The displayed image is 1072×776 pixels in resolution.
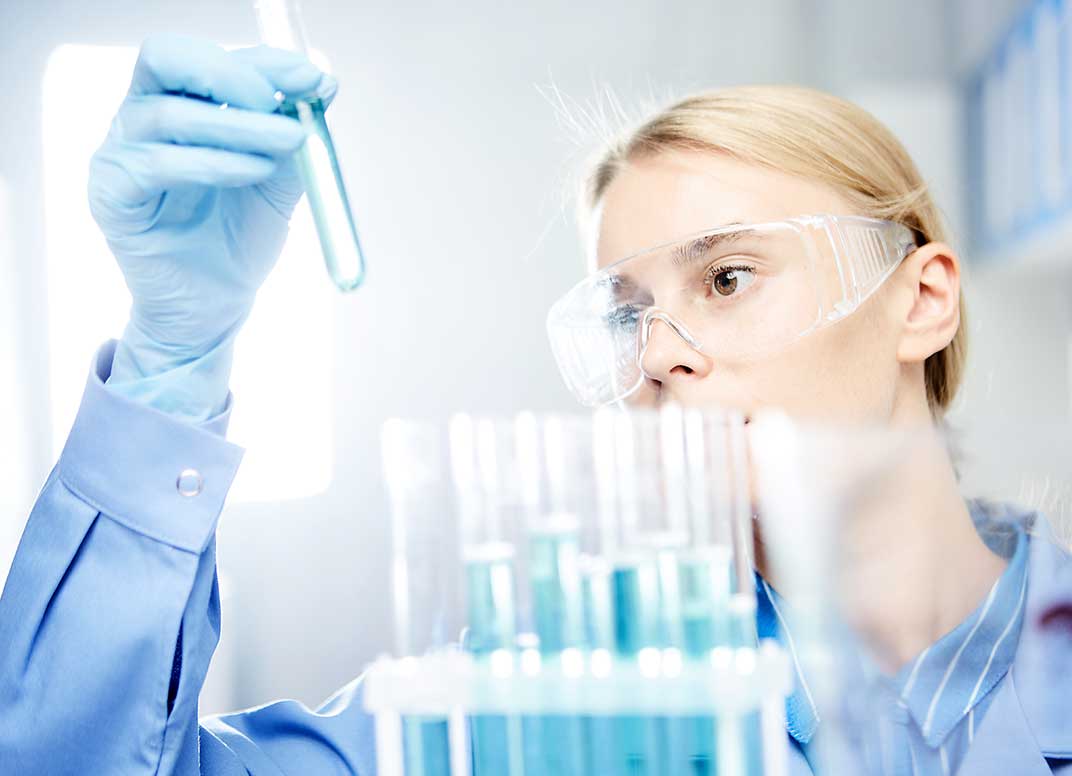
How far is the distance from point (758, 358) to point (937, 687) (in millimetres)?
428

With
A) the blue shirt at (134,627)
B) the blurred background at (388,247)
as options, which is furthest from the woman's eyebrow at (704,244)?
the blurred background at (388,247)

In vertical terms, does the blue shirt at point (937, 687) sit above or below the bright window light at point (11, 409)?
below

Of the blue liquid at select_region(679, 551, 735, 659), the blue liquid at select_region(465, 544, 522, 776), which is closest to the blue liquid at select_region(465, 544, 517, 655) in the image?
the blue liquid at select_region(465, 544, 522, 776)

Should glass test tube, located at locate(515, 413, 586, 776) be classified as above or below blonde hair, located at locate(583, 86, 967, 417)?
below

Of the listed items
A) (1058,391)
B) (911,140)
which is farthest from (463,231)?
(1058,391)

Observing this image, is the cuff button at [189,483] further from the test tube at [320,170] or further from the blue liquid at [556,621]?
the blue liquid at [556,621]

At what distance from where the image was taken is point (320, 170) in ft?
3.15

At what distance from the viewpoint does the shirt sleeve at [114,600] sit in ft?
3.18

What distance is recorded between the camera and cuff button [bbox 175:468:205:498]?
1.00 meters

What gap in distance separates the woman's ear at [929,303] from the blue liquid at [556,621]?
0.81 meters

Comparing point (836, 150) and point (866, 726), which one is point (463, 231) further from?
point (866, 726)

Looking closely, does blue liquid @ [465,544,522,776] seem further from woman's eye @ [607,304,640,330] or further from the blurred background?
the blurred background

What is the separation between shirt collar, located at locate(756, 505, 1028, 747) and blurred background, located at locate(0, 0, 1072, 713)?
2239 millimetres

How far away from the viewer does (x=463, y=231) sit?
3.36 m
